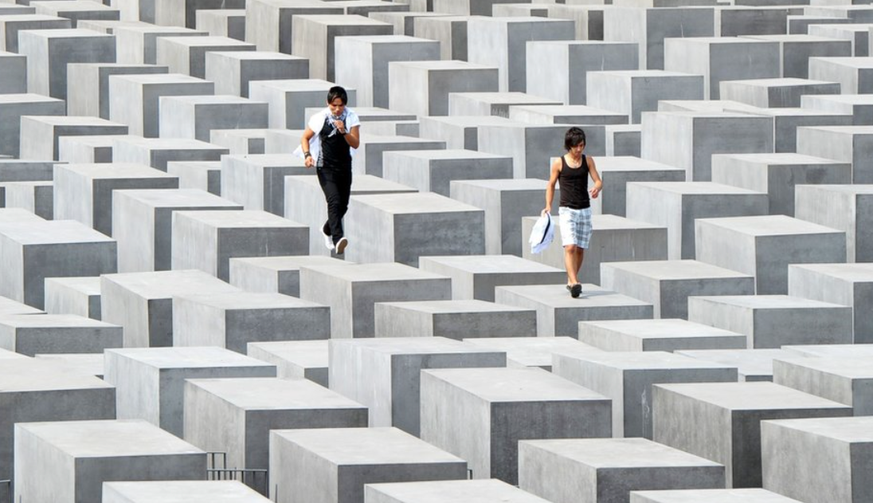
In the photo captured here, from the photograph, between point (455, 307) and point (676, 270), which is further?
point (676, 270)

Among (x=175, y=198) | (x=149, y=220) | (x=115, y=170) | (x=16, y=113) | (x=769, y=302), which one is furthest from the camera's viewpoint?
(x=16, y=113)

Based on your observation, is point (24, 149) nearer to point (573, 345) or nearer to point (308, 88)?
point (308, 88)

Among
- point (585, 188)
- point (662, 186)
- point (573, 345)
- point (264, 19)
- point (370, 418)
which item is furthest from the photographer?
point (264, 19)

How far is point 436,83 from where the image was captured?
2283 centimetres

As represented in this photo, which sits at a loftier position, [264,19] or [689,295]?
[264,19]

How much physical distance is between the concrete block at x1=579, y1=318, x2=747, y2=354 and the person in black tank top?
93cm

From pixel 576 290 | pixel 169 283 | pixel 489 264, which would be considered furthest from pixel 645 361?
pixel 169 283

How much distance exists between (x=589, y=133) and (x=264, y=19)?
10.4 meters

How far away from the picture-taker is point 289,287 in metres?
14.8

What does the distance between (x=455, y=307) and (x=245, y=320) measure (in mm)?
1399

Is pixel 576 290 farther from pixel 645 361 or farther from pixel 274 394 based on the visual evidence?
pixel 274 394

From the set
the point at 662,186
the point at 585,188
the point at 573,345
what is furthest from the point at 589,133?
the point at 573,345

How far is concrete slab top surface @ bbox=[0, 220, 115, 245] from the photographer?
16203 mm

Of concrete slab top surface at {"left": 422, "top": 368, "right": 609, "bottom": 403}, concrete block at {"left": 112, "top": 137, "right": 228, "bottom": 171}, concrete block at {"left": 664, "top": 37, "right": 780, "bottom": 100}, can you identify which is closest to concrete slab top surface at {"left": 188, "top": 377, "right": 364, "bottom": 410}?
concrete slab top surface at {"left": 422, "top": 368, "right": 609, "bottom": 403}
